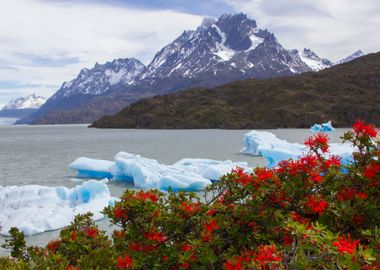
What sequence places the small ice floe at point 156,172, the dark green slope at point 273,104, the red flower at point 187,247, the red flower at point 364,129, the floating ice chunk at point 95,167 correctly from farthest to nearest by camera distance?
the dark green slope at point 273,104
the floating ice chunk at point 95,167
the small ice floe at point 156,172
the red flower at point 364,129
the red flower at point 187,247

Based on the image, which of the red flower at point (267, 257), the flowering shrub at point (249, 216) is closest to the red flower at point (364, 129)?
the flowering shrub at point (249, 216)

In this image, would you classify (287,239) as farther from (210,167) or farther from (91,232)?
(210,167)

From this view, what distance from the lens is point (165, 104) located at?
174 m

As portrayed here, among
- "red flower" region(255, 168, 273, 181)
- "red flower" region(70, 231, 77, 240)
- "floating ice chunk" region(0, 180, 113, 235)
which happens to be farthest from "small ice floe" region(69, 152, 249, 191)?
"red flower" region(255, 168, 273, 181)

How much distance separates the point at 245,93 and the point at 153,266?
174432 millimetres

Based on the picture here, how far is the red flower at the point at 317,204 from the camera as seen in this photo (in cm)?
452

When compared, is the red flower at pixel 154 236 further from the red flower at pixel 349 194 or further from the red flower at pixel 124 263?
the red flower at pixel 349 194

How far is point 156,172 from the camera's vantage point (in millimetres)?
29359

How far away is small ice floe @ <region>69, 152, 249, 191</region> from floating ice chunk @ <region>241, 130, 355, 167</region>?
583cm

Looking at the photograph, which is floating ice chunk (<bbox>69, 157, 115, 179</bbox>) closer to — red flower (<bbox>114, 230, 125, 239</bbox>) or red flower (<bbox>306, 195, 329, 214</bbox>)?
red flower (<bbox>114, 230, 125, 239</bbox>)

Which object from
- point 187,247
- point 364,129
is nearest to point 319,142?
point 364,129

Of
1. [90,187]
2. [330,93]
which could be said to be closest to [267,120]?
[330,93]

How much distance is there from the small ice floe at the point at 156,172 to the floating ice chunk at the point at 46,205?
551 cm

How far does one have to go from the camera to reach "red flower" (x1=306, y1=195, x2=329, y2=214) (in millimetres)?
4516
